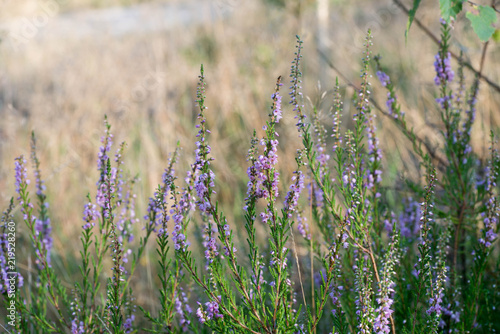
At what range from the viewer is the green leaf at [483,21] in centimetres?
171

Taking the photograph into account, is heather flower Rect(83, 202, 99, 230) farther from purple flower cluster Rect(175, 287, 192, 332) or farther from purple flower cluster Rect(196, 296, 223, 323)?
purple flower cluster Rect(196, 296, 223, 323)

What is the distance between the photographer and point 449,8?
1.72 metres

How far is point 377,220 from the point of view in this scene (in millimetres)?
2072

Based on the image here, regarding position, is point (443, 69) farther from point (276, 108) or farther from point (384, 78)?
point (276, 108)

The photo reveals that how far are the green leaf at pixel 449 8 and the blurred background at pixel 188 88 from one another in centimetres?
151

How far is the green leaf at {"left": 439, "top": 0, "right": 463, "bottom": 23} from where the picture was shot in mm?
1688

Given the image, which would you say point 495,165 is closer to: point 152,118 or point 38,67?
point 152,118

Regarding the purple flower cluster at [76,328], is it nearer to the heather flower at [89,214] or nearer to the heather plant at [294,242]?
the heather plant at [294,242]

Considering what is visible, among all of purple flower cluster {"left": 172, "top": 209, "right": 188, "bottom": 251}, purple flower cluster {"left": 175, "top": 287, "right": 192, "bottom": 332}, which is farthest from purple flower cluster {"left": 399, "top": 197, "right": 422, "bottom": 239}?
purple flower cluster {"left": 172, "top": 209, "right": 188, "bottom": 251}

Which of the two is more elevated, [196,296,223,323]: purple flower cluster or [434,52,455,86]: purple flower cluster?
[434,52,455,86]: purple flower cluster

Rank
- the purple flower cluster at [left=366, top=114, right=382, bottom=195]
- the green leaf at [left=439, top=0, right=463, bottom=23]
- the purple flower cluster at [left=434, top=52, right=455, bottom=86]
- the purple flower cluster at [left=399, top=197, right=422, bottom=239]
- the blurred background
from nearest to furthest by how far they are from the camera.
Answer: the green leaf at [left=439, top=0, right=463, bottom=23] → the purple flower cluster at [left=366, top=114, right=382, bottom=195] → the purple flower cluster at [left=434, top=52, right=455, bottom=86] → the purple flower cluster at [left=399, top=197, right=422, bottom=239] → the blurred background

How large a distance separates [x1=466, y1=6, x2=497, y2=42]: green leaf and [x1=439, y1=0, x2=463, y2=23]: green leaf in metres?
0.06

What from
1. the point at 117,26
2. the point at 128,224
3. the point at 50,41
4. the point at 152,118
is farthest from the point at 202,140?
the point at 117,26

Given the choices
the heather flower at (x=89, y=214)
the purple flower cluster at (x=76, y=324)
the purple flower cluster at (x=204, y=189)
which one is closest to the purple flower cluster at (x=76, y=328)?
the purple flower cluster at (x=76, y=324)
